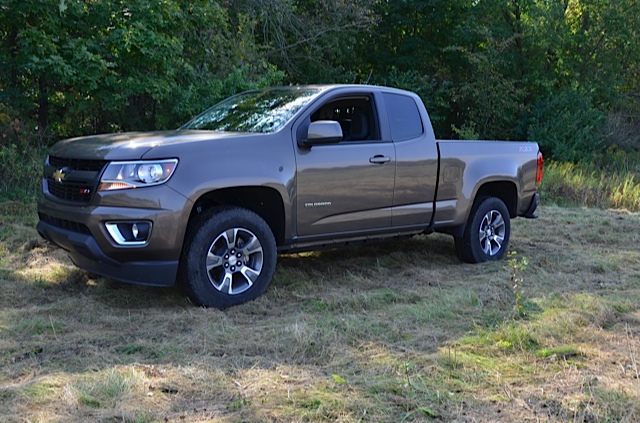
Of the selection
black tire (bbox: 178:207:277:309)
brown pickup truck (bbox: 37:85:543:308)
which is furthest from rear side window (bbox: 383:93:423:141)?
black tire (bbox: 178:207:277:309)

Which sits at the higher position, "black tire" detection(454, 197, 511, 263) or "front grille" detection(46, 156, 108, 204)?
"front grille" detection(46, 156, 108, 204)

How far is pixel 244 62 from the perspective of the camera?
44.6 ft

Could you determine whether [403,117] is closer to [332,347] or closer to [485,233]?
[485,233]

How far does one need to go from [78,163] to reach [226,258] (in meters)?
1.34

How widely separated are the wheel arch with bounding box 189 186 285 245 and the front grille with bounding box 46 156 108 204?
815 mm

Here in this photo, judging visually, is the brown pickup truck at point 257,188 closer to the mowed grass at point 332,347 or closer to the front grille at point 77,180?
the front grille at point 77,180

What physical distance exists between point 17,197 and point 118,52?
2651 mm

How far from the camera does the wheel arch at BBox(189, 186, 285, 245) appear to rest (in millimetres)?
5422

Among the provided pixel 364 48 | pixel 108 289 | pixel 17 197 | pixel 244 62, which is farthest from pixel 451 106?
pixel 108 289

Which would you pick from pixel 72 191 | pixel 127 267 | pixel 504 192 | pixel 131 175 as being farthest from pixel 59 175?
pixel 504 192

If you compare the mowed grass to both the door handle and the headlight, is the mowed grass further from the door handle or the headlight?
Answer: the door handle

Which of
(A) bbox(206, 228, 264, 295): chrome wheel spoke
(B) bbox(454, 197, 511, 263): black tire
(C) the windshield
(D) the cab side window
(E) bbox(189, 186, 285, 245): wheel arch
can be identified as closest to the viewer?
(A) bbox(206, 228, 264, 295): chrome wheel spoke

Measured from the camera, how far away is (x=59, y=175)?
5.25 meters

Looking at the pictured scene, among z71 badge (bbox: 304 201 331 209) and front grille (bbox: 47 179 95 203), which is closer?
front grille (bbox: 47 179 95 203)
